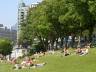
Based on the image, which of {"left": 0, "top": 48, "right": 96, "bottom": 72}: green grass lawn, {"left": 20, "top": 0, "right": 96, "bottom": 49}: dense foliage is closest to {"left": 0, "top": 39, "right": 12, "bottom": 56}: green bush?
{"left": 20, "top": 0, "right": 96, "bottom": 49}: dense foliage

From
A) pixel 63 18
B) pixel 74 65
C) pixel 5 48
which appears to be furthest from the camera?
pixel 5 48

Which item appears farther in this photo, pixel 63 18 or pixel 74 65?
pixel 63 18

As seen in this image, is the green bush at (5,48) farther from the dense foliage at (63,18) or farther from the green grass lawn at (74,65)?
the green grass lawn at (74,65)

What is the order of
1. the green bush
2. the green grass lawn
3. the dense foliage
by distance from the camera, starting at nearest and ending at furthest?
the green grass lawn, the dense foliage, the green bush

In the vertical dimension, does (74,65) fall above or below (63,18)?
below

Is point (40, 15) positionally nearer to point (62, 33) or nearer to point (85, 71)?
point (62, 33)

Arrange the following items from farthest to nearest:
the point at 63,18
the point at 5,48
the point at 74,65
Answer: the point at 5,48 → the point at 63,18 → the point at 74,65

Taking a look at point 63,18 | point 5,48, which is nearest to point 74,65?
point 63,18

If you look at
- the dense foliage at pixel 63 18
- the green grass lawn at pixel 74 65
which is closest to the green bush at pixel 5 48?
the dense foliage at pixel 63 18

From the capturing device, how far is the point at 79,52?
45.2 m

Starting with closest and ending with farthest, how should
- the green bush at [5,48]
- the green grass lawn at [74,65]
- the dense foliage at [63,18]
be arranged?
the green grass lawn at [74,65] → the dense foliage at [63,18] → the green bush at [5,48]

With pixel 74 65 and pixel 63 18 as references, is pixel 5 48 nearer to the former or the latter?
pixel 63 18

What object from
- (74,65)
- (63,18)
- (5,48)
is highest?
(63,18)

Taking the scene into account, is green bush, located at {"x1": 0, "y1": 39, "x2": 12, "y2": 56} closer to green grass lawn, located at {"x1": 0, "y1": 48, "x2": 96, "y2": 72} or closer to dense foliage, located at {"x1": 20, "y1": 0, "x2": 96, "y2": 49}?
dense foliage, located at {"x1": 20, "y1": 0, "x2": 96, "y2": 49}
